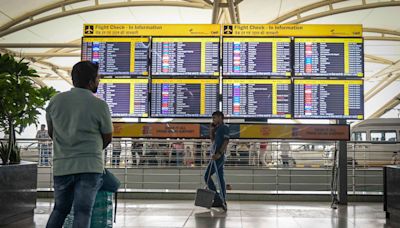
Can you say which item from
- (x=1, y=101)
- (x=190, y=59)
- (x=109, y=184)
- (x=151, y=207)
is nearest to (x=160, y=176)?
(x=151, y=207)

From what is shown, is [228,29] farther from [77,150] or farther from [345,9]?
[345,9]

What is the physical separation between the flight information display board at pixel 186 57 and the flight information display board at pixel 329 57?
1551mm

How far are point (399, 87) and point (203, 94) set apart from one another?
35.3m

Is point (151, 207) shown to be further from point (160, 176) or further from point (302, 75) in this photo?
point (160, 176)

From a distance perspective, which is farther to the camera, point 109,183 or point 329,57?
point 329,57

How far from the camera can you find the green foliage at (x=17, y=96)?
Result: 21.4 ft

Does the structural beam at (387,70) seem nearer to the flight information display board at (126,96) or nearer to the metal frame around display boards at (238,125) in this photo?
the metal frame around display boards at (238,125)

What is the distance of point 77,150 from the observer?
Answer: 11.3 feet

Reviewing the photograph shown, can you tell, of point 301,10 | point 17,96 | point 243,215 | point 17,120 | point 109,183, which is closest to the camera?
point 109,183

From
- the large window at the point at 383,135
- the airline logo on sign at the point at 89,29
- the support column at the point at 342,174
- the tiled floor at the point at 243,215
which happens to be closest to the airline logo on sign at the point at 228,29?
the airline logo on sign at the point at 89,29

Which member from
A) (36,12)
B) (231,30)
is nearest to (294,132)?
(231,30)

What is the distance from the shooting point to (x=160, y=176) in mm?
12727

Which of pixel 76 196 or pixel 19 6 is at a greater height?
pixel 19 6

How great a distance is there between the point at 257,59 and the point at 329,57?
1328 millimetres
